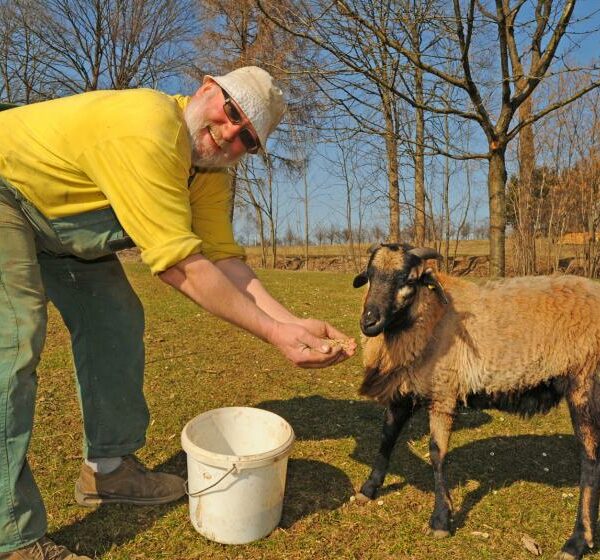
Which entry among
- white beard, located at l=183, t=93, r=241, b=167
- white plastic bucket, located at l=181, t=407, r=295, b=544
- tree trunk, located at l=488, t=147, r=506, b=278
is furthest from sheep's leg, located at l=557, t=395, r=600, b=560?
tree trunk, located at l=488, t=147, r=506, b=278

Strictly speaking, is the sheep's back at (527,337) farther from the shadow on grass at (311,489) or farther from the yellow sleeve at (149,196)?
the yellow sleeve at (149,196)

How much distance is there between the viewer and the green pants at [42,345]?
2312mm

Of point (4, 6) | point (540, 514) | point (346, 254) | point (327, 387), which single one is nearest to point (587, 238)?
point (346, 254)

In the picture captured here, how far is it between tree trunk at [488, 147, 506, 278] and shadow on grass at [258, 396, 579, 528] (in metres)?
4.74

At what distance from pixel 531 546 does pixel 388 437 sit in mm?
1035

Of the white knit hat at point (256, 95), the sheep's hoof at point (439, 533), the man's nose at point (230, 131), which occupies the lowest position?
the sheep's hoof at point (439, 533)

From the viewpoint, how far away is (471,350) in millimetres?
3461

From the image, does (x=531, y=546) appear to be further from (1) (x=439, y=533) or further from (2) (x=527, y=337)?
(2) (x=527, y=337)

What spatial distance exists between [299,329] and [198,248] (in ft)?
1.93

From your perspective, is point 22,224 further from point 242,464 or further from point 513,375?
point 513,375

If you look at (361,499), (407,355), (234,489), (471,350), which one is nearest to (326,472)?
(361,499)

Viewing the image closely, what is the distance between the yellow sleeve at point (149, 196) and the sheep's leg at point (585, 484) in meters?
2.63

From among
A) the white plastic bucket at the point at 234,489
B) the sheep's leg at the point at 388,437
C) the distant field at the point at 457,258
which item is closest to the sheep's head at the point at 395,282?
the sheep's leg at the point at 388,437

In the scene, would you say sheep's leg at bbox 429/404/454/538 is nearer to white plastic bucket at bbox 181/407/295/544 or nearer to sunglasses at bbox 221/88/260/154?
white plastic bucket at bbox 181/407/295/544
